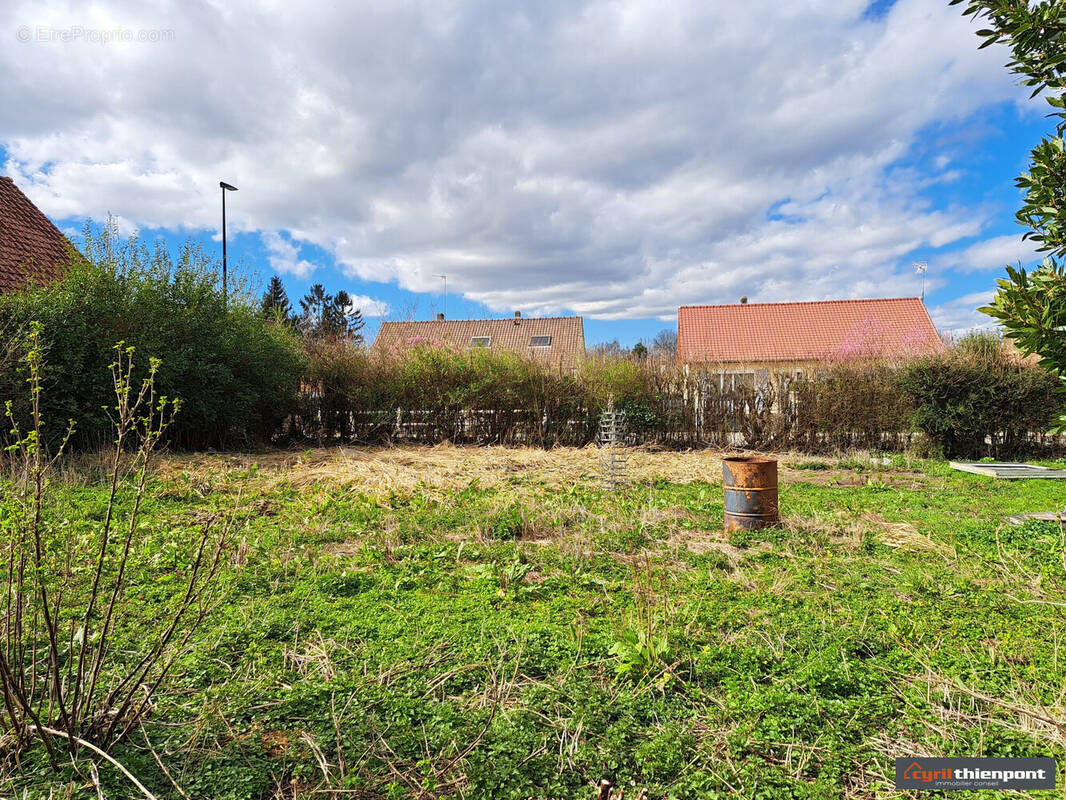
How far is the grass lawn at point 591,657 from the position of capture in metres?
2.13

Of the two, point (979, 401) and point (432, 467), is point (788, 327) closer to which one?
point (979, 401)

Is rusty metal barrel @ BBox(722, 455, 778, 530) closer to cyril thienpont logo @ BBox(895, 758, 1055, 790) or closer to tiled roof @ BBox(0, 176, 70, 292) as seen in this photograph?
cyril thienpont logo @ BBox(895, 758, 1055, 790)

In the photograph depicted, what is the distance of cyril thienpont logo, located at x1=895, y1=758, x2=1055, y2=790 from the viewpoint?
2053 millimetres

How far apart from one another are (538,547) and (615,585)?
103 centimetres

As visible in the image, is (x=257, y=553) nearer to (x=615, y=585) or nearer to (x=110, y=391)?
(x=615, y=585)

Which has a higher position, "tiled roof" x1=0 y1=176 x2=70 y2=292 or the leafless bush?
"tiled roof" x1=0 y1=176 x2=70 y2=292

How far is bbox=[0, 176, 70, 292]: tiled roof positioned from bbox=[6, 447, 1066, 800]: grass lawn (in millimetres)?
7811

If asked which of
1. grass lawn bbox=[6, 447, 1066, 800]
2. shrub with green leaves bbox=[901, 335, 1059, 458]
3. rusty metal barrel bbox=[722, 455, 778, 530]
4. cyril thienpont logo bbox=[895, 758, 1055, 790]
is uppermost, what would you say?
shrub with green leaves bbox=[901, 335, 1059, 458]

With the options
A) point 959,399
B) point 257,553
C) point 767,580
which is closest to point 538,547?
point 767,580

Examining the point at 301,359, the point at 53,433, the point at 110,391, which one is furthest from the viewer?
the point at 301,359

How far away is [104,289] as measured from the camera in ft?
30.3

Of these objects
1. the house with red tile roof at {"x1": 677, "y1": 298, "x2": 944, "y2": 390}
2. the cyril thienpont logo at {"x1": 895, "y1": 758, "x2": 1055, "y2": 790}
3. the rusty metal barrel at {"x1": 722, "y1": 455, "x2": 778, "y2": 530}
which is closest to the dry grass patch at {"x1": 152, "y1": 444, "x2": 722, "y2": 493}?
the rusty metal barrel at {"x1": 722, "y1": 455, "x2": 778, "y2": 530}

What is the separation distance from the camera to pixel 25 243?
39.1ft

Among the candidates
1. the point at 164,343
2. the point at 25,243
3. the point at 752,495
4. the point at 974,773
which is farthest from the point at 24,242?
the point at 974,773
